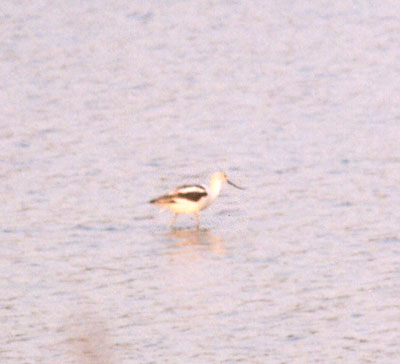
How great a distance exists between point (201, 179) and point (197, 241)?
11.0 ft

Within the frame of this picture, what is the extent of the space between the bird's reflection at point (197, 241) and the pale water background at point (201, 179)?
72 millimetres

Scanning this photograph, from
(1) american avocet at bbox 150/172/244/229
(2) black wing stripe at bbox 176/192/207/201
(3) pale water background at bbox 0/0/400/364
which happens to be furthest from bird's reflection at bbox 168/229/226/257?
(2) black wing stripe at bbox 176/192/207/201

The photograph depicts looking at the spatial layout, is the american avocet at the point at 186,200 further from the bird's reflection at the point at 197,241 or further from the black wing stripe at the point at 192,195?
the bird's reflection at the point at 197,241

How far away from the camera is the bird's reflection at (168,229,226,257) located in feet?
67.2

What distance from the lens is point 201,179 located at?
24391 mm

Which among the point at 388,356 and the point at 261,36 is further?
the point at 261,36

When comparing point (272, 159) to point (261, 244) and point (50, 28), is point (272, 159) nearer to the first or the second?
point (261, 244)

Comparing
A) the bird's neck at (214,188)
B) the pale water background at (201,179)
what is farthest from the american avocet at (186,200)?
the pale water background at (201,179)

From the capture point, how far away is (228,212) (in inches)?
909

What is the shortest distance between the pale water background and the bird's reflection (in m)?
0.07

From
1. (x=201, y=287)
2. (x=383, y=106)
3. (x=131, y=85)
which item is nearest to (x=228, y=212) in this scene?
(x=201, y=287)

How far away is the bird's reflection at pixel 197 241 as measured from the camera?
20.5m

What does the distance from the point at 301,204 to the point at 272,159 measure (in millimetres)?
2773

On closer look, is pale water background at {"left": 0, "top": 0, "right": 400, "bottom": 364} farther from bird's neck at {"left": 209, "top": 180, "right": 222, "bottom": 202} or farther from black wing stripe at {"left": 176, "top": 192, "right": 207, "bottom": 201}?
black wing stripe at {"left": 176, "top": 192, "right": 207, "bottom": 201}
